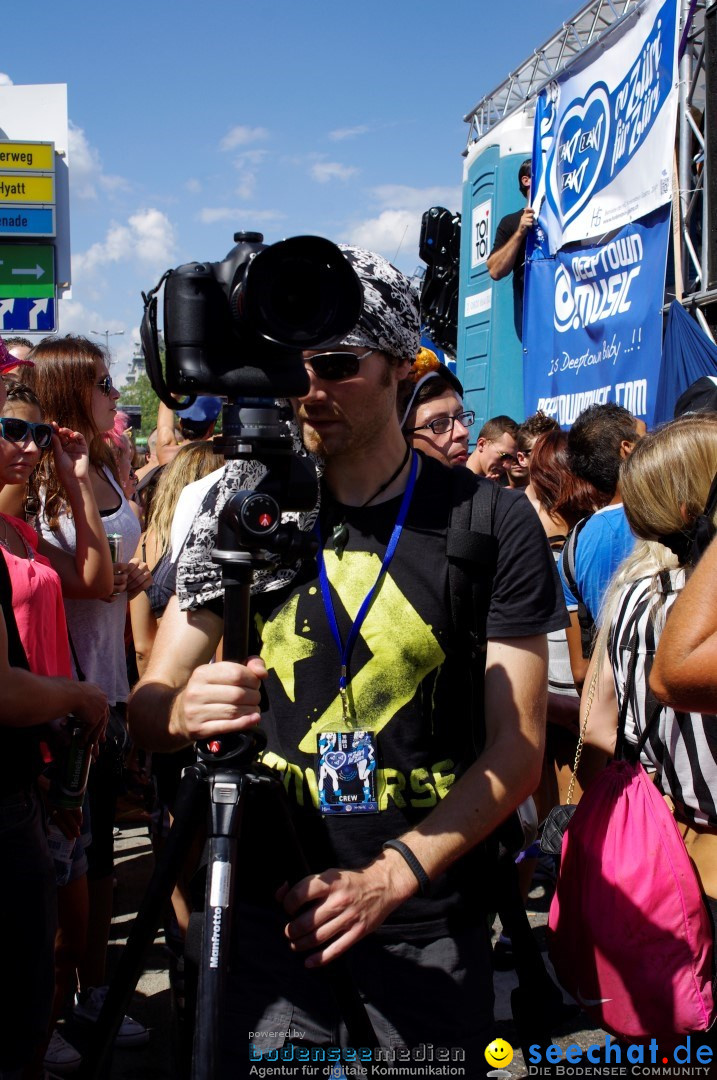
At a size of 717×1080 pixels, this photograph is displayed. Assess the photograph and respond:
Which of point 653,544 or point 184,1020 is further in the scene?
point 653,544

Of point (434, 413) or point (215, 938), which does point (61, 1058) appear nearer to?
point (215, 938)

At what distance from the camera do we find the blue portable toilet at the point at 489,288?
9375mm

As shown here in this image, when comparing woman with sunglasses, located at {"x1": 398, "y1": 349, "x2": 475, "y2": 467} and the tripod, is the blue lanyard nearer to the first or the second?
the tripod

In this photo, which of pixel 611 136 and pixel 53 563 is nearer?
pixel 53 563

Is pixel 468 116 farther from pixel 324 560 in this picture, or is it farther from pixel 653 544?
pixel 324 560

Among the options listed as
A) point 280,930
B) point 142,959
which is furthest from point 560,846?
point 142,959

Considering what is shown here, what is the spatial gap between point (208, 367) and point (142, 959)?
2.73 feet

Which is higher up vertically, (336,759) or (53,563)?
(53,563)

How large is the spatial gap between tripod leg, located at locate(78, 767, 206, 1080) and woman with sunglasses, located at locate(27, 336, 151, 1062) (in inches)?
72.4

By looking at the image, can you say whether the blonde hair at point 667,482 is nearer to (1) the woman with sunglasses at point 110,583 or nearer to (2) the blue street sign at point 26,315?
(1) the woman with sunglasses at point 110,583

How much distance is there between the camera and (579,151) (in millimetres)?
7414

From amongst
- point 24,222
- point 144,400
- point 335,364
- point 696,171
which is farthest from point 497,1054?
point 144,400

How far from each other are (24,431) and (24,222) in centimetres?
888

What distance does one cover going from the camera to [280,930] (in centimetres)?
167
